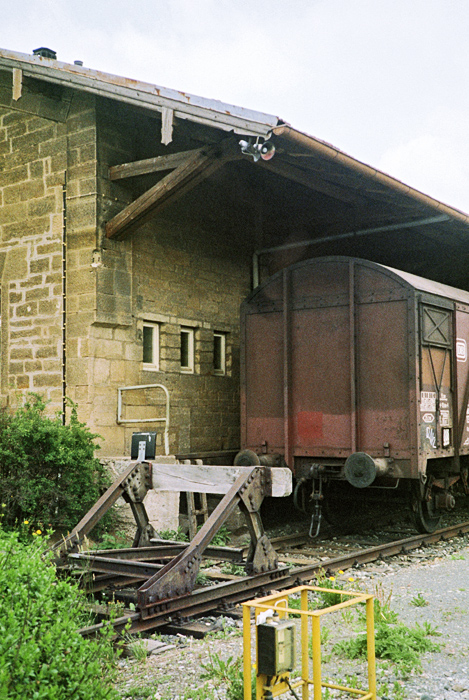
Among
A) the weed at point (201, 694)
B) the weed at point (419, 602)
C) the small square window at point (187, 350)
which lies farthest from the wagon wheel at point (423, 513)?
the weed at point (201, 694)

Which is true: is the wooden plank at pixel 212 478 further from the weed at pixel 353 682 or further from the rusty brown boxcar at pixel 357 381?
the rusty brown boxcar at pixel 357 381

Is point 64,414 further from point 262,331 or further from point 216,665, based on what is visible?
point 216,665

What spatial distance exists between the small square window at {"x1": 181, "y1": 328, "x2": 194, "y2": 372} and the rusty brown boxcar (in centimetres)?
138

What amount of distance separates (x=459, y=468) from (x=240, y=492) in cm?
509

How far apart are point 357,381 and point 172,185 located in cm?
348

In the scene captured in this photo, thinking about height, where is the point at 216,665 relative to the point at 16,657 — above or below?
below

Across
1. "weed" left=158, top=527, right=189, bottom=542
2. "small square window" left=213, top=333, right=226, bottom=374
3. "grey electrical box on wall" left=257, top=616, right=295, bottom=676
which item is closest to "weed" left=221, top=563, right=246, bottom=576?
"weed" left=158, top=527, right=189, bottom=542

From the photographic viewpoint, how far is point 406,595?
6.54 m

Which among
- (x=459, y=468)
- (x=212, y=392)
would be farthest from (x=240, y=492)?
(x=212, y=392)

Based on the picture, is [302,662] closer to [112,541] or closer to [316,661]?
[316,661]

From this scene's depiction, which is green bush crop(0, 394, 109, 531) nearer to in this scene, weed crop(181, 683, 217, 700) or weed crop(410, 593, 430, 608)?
weed crop(410, 593, 430, 608)

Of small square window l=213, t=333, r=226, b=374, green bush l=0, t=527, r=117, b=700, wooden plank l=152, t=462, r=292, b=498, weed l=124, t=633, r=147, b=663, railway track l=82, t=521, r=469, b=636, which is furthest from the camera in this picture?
small square window l=213, t=333, r=226, b=374

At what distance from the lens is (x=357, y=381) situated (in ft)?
31.2

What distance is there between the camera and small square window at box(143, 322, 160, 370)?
35.6ft
